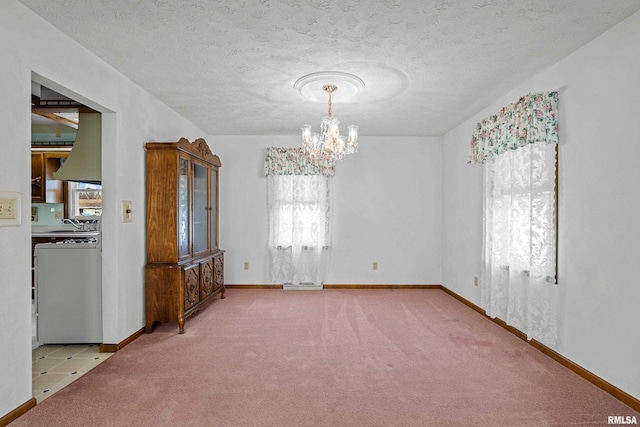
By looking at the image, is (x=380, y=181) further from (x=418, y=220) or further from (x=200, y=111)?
(x=200, y=111)

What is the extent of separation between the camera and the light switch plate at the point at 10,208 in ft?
→ 6.34

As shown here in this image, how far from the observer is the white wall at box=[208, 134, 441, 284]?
5.47m

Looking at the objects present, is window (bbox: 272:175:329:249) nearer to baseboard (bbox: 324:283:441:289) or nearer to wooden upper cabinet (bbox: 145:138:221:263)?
baseboard (bbox: 324:283:441:289)

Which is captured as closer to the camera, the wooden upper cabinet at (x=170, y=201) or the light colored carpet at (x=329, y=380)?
the light colored carpet at (x=329, y=380)

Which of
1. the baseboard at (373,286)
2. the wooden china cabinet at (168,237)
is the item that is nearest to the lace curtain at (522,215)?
the baseboard at (373,286)

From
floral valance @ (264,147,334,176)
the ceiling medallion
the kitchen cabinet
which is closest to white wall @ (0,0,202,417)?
the ceiling medallion

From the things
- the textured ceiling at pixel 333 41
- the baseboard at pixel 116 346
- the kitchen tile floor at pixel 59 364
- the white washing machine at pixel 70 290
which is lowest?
the kitchen tile floor at pixel 59 364

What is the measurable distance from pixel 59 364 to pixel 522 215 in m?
4.06

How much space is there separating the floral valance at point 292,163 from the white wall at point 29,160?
1768 mm

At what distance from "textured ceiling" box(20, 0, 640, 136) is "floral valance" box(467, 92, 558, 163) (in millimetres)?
253

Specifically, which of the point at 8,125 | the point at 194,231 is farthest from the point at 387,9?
the point at 194,231

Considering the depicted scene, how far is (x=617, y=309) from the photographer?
223 centimetres

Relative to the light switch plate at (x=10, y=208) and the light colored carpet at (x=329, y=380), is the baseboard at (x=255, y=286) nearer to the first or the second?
the light colored carpet at (x=329, y=380)

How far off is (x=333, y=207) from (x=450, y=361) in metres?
3.08
